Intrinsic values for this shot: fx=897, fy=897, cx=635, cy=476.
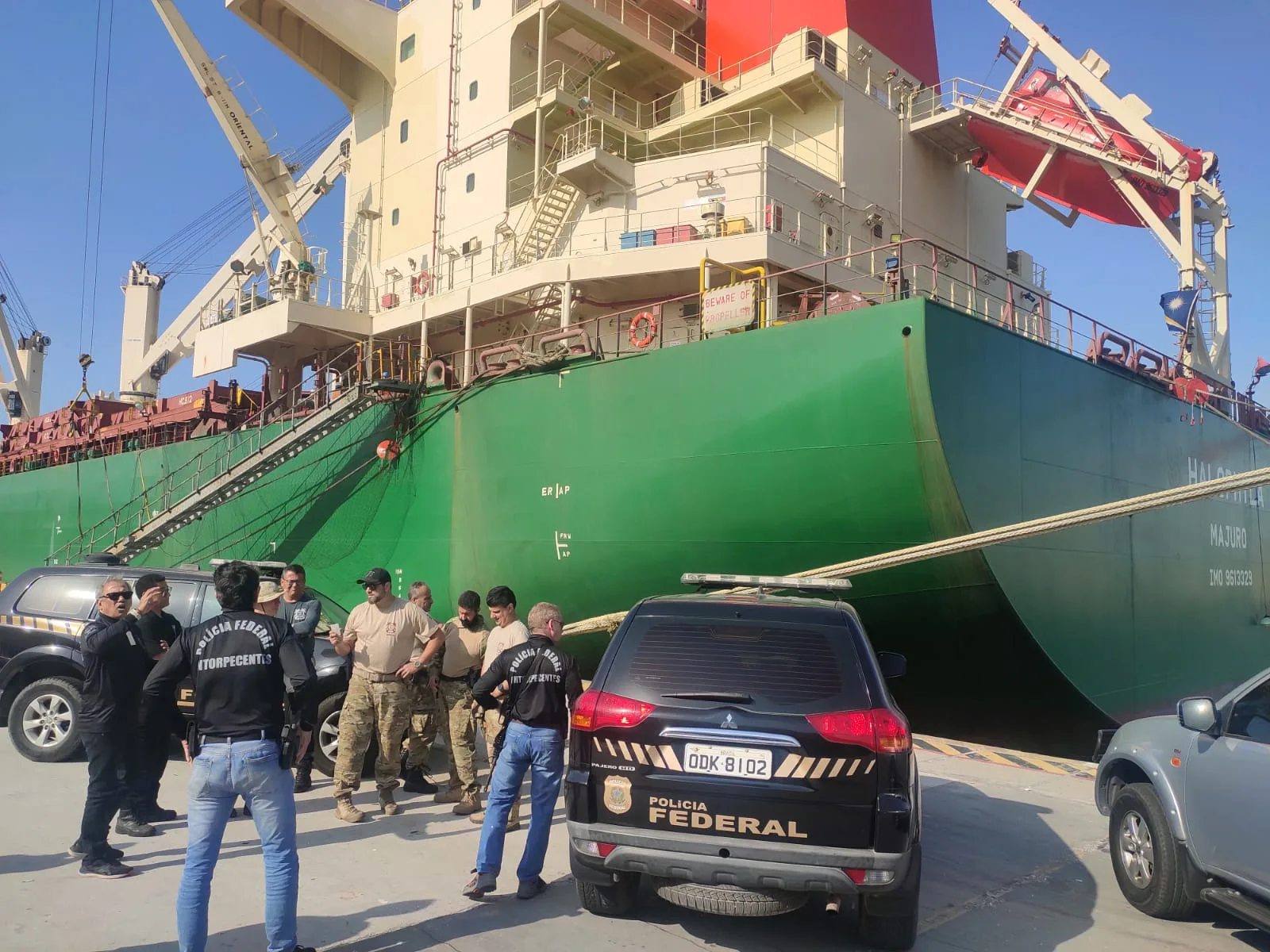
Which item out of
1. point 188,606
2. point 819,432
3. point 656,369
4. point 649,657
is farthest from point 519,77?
point 649,657

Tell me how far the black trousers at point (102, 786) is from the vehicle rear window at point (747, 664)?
2837 mm

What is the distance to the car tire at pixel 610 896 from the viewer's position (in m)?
4.20

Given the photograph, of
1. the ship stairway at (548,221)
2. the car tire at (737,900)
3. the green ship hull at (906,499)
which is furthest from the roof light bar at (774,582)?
the ship stairway at (548,221)

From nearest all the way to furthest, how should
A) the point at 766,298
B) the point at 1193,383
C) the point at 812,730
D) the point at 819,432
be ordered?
1. the point at 812,730
2. the point at 819,432
3. the point at 766,298
4. the point at 1193,383

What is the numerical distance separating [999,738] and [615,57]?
1349 cm

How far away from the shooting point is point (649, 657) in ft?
13.1

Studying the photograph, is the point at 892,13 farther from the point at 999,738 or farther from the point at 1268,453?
the point at 999,738

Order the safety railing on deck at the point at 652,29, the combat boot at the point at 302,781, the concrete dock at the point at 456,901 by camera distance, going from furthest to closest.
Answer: the safety railing on deck at the point at 652,29, the combat boot at the point at 302,781, the concrete dock at the point at 456,901

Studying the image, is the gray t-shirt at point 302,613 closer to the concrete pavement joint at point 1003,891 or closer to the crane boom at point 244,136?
the concrete pavement joint at point 1003,891

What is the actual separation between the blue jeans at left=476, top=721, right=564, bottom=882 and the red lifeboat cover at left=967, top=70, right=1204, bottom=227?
14.0 m

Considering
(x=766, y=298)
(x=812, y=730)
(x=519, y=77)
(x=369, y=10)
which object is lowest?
(x=812, y=730)

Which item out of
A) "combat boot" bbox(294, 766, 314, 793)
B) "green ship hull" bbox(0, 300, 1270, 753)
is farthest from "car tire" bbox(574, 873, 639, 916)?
"green ship hull" bbox(0, 300, 1270, 753)

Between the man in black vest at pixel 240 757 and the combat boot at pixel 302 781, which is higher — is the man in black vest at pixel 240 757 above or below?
above

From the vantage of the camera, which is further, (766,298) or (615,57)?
(615,57)
